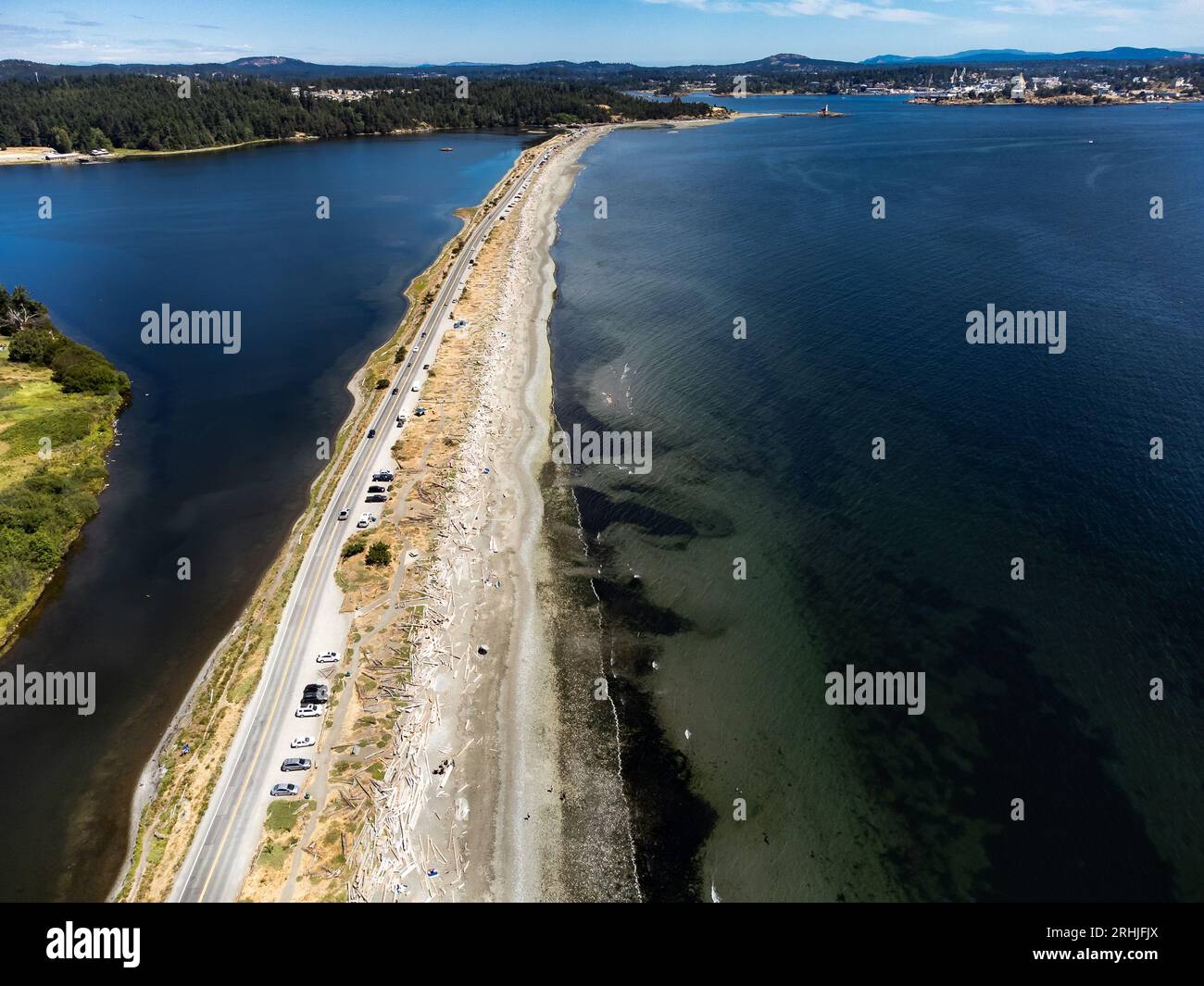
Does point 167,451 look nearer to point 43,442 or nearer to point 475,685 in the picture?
point 43,442

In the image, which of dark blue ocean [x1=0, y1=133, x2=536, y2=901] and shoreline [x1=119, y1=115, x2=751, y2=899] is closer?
shoreline [x1=119, y1=115, x2=751, y2=899]

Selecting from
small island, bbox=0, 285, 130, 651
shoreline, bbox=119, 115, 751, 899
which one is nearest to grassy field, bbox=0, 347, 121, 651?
small island, bbox=0, 285, 130, 651

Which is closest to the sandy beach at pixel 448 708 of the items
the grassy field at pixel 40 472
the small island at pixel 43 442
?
the grassy field at pixel 40 472

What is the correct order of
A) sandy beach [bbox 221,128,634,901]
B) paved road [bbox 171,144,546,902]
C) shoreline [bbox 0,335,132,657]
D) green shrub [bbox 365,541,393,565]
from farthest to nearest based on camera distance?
green shrub [bbox 365,541,393,565] → shoreline [bbox 0,335,132,657] → sandy beach [bbox 221,128,634,901] → paved road [bbox 171,144,546,902]

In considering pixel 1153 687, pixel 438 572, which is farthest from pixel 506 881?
pixel 1153 687

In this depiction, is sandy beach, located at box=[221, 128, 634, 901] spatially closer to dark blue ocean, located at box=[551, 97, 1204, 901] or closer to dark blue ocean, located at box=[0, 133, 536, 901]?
dark blue ocean, located at box=[551, 97, 1204, 901]

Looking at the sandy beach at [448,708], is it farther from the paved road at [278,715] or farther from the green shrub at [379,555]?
the paved road at [278,715]
